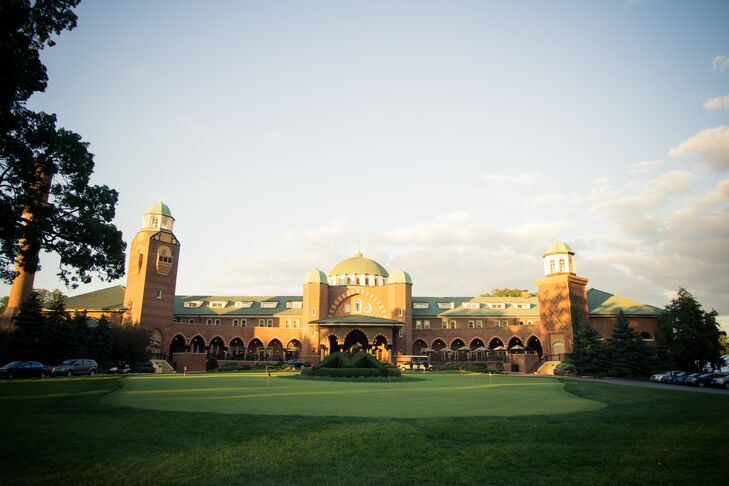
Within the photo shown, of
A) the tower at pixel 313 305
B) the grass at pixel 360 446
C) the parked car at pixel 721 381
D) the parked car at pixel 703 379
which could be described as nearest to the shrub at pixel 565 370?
the parked car at pixel 703 379

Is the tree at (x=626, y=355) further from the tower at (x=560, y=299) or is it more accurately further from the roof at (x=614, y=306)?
the roof at (x=614, y=306)

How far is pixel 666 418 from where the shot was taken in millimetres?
12297

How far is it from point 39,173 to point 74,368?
63.0 feet

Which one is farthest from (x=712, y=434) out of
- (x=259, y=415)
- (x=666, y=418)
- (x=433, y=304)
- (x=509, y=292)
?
(x=509, y=292)

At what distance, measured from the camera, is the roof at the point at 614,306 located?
175 feet

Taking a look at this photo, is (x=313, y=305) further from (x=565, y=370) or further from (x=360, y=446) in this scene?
(x=360, y=446)

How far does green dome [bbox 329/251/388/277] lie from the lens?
6638 centimetres

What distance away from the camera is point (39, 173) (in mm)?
18516

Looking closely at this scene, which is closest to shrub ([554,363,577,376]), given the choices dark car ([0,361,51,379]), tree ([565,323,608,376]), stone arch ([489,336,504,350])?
tree ([565,323,608,376])

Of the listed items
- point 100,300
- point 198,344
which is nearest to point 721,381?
point 198,344

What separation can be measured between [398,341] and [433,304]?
10602 millimetres

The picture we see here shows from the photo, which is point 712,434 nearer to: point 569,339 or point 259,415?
point 259,415

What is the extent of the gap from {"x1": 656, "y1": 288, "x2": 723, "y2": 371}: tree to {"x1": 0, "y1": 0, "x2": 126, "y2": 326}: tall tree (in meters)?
40.8

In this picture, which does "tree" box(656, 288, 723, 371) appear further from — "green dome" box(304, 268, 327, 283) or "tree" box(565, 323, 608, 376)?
"green dome" box(304, 268, 327, 283)
